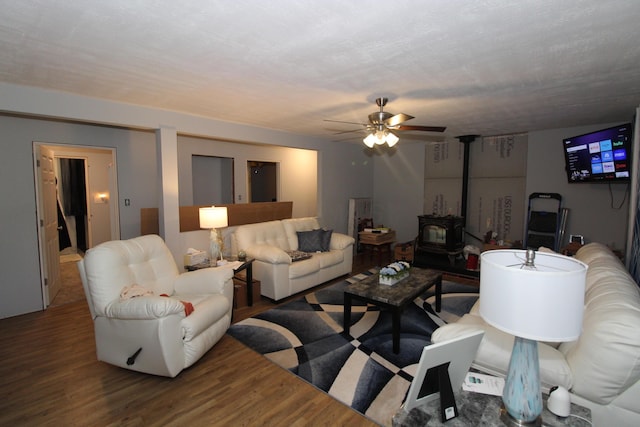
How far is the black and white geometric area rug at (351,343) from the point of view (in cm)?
231

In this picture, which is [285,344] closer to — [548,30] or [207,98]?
[207,98]

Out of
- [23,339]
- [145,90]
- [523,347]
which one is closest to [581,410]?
[523,347]

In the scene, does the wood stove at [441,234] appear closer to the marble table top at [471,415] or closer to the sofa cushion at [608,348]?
the sofa cushion at [608,348]

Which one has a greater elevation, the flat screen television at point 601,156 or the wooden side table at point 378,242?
the flat screen television at point 601,156

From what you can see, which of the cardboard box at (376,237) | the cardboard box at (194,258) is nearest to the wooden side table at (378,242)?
the cardboard box at (376,237)

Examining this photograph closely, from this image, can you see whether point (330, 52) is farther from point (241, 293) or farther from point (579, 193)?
point (579, 193)

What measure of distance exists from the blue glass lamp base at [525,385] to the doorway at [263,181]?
6360mm

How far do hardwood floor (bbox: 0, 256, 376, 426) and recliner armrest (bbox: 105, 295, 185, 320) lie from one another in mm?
531

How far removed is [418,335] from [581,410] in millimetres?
1906

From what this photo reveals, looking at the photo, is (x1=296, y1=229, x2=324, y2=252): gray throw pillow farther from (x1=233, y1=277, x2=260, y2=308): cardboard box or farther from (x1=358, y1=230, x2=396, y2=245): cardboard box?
(x1=358, y1=230, x2=396, y2=245): cardboard box

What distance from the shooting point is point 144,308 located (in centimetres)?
228

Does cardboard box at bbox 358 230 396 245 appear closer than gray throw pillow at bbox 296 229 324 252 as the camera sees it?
No

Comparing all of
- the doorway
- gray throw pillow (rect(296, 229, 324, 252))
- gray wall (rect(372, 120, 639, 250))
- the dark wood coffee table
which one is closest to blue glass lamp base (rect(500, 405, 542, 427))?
the dark wood coffee table

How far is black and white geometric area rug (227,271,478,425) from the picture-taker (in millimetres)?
2311
